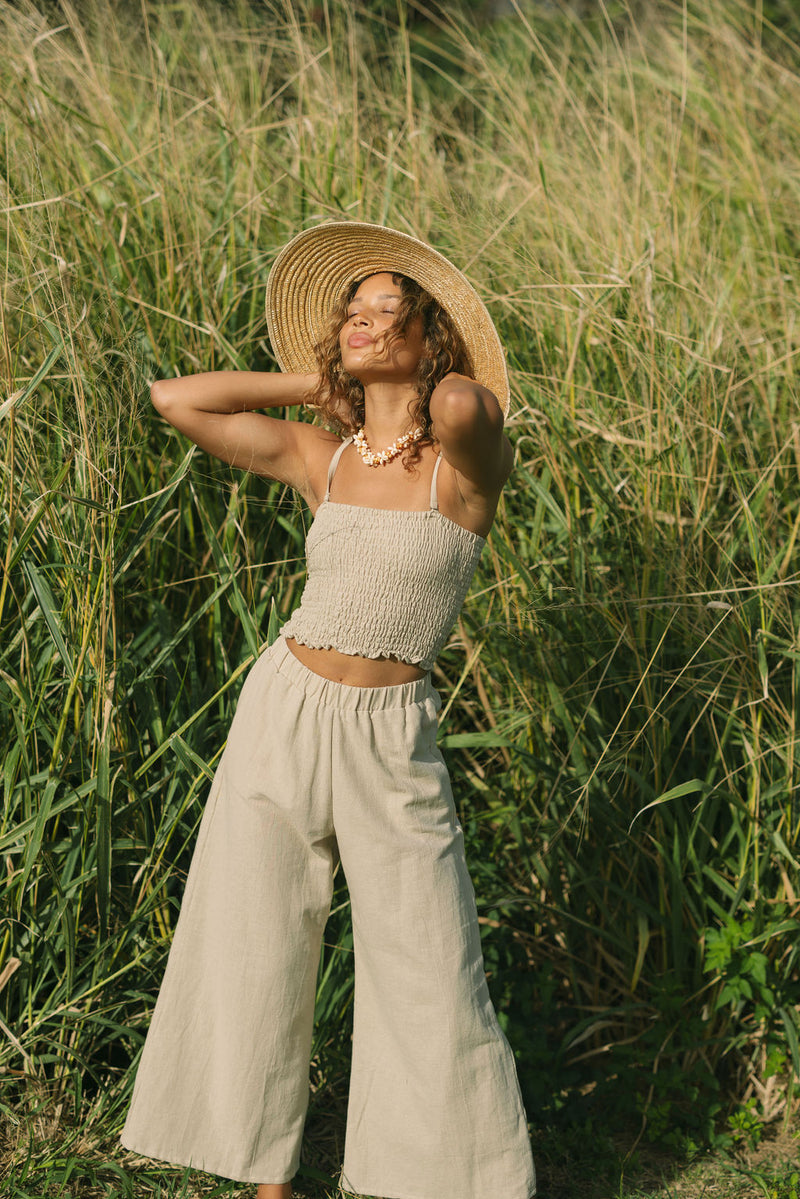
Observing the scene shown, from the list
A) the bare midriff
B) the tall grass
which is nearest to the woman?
the bare midriff

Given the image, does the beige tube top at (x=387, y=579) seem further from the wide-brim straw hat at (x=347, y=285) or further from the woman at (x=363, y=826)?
the wide-brim straw hat at (x=347, y=285)

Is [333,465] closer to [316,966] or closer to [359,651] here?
[359,651]

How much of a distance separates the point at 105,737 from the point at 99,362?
76 centimetres

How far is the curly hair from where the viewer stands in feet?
6.67

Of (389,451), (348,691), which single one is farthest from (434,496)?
(348,691)

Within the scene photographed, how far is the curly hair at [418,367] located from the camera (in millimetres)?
2033

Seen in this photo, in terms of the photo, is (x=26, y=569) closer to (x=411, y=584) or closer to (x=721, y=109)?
(x=411, y=584)

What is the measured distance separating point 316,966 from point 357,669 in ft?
1.93

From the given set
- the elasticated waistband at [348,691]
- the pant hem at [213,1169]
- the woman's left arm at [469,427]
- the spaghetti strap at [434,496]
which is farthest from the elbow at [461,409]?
the pant hem at [213,1169]

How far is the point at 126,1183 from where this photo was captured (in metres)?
2.19

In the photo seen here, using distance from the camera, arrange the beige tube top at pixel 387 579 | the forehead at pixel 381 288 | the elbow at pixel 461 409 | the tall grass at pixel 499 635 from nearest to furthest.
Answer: the elbow at pixel 461 409
the beige tube top at pixel 387 579
the forehead at pixel 381 288
the tall grass at pixel 499 635

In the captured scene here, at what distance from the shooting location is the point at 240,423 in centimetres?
214

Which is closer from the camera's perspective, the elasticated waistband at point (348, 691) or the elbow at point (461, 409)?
the elbow at point (461, 409)

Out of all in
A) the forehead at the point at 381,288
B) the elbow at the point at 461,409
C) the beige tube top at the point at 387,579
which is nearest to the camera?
the elbow at the point at 461,409
